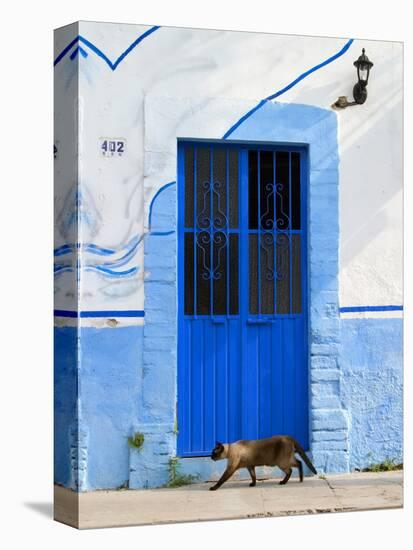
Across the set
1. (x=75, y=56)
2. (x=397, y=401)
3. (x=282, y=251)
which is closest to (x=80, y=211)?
(x=75, y=56)

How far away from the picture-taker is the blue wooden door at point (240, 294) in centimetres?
933

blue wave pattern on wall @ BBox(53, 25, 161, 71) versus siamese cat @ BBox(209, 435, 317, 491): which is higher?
blue wave pattern on wall @ BBox(53, 25, 161, 71)

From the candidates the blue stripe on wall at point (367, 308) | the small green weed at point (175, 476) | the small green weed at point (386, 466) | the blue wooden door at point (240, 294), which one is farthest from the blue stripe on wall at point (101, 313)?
the small green weed at point (386, 466)

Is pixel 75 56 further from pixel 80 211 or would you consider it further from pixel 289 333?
pixel 289 333

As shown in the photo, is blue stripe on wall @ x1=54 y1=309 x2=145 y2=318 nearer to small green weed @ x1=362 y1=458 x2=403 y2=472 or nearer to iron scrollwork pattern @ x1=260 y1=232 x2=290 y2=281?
iron scrollwork pattern @ x1=260 y1=232 x2=290 y2=281

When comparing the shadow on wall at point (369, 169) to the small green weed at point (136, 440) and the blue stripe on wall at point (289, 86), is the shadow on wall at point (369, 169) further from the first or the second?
the small green weed at point (136, 440)

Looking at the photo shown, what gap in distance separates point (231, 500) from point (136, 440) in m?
0.85

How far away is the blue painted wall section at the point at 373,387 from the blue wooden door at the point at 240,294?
367 millimetres

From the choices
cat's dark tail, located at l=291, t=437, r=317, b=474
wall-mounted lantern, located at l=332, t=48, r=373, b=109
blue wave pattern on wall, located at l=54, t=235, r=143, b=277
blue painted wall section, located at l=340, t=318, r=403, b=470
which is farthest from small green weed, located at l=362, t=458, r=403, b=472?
wall-mounted lantern, located at l=332, t=48, r=373, b=109

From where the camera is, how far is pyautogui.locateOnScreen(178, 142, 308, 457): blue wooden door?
9.33m

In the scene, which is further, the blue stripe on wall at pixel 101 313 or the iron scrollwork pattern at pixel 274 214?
the iron scrollwork pattern at pixel 274 214

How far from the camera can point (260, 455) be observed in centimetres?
927

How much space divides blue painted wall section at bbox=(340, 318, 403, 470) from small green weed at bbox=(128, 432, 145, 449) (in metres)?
1.71

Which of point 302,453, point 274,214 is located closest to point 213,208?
point 274,214
